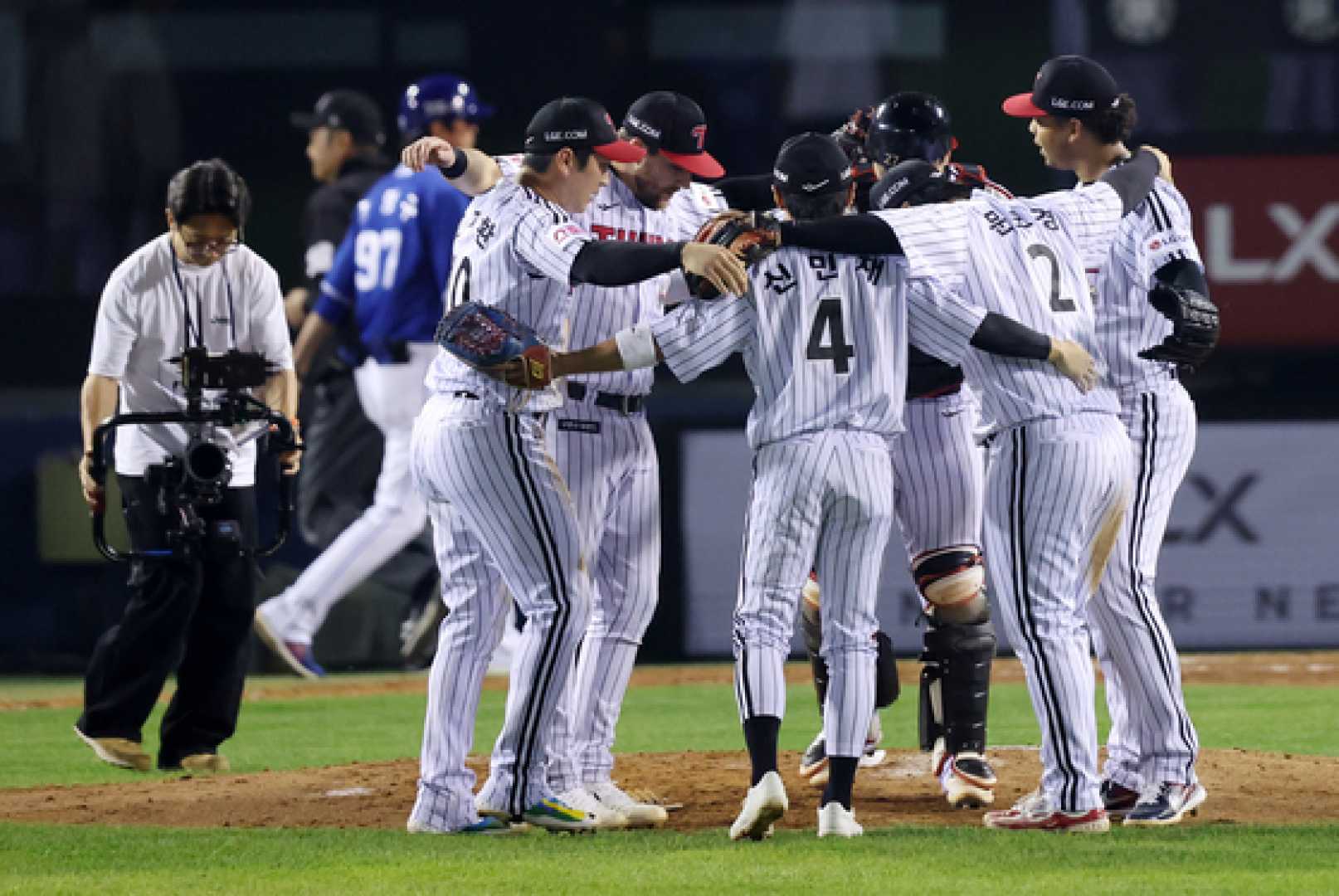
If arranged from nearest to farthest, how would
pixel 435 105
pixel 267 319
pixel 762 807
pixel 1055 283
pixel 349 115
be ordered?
1. pixel 762 807
2. pixel 1055 283
3. pixel 267 319
4. pixel 435 105
5. pixel 349 115

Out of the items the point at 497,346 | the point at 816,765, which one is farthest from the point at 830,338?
the point at 816,765

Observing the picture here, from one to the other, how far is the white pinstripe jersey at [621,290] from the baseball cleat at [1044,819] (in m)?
1.33

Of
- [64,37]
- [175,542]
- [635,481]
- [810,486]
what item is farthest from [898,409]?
[64,37]

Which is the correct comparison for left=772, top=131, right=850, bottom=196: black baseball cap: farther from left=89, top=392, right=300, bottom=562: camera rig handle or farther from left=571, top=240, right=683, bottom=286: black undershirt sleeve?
left=89, top=392, right=300, bottom=562: camera rig handle

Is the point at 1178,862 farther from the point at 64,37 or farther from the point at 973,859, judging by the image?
the point at 64,37

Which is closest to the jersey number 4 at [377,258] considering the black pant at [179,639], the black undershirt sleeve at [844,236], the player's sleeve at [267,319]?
the player's sleeve at [267,319]

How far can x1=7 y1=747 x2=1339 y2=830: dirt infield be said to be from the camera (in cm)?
589

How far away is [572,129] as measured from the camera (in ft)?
18.1

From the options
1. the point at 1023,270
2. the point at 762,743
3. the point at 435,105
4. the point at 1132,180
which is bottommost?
the point at 762,743

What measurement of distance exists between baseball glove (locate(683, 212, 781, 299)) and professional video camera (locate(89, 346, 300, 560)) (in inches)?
81.7

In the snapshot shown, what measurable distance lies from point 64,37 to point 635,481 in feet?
23.1

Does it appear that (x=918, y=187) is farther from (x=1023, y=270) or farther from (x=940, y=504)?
(x=940, y=504)

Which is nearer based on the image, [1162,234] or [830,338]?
[830,338]

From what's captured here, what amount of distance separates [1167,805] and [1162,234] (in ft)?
4.54
